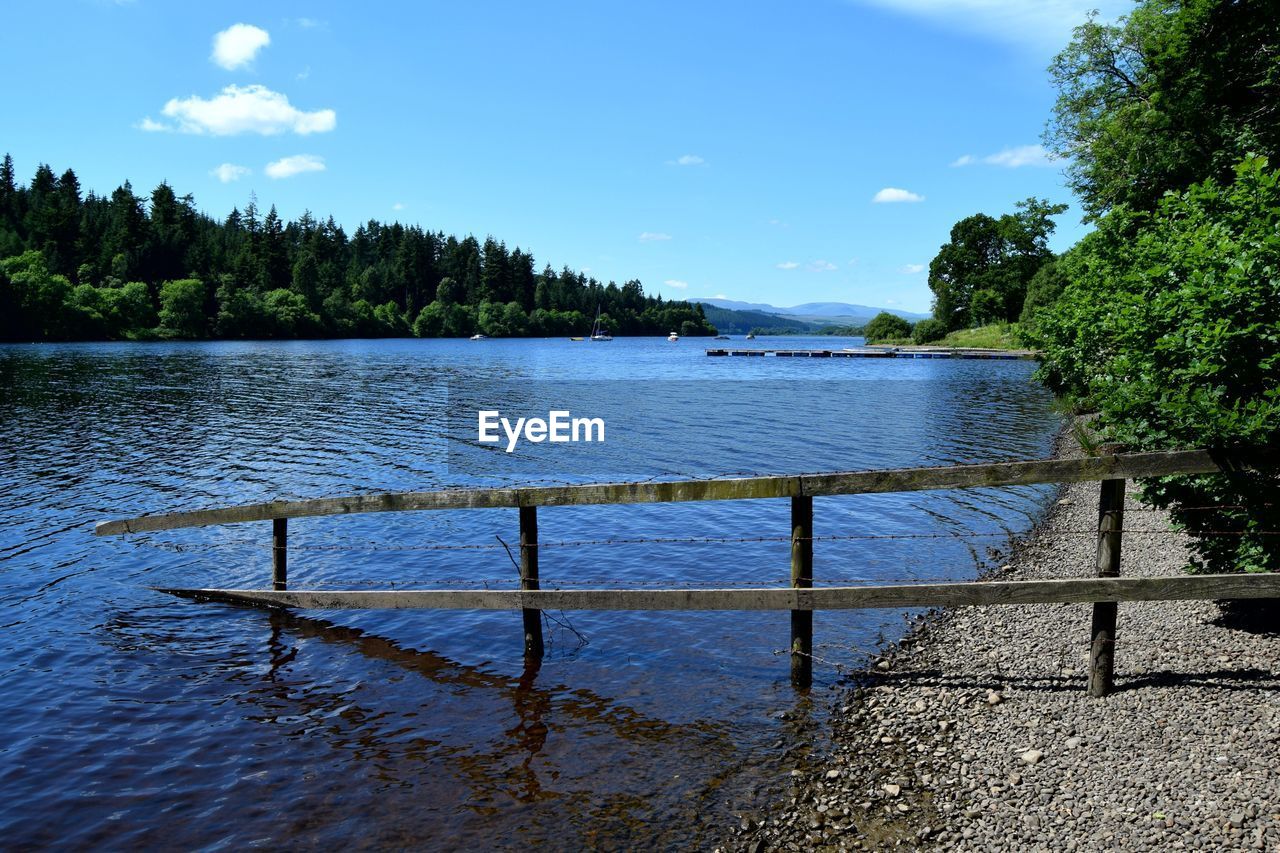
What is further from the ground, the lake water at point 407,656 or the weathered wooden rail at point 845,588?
the weathered wooden rail at point 845,588

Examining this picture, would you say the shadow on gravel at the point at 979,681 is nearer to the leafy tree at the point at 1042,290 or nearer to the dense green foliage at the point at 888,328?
the leafy tree at the point at 1042,290

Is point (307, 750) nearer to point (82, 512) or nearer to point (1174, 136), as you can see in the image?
point (82, 512)

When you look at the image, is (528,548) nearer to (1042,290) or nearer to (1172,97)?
(1172,97)

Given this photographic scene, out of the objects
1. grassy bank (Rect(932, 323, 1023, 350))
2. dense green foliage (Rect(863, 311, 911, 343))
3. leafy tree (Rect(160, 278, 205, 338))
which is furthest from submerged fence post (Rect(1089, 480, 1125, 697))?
leafy tree (Rect(160, 278, 205, 338))

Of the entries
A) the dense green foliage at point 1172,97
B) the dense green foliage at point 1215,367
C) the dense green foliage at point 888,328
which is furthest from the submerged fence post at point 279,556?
the dense green foliage at point 888,328

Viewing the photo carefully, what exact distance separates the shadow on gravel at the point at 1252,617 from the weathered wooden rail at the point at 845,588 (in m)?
2.27

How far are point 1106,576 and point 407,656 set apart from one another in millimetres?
9769

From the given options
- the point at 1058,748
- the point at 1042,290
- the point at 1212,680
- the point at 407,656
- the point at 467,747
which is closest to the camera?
the point at 1058,748

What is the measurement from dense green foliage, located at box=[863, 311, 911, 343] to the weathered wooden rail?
16534 cm

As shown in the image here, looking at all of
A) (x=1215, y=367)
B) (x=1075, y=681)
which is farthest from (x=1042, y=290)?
(x=1075, y=681)

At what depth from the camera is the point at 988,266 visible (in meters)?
139

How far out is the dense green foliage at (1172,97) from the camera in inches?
1141

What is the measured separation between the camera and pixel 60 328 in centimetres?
13138

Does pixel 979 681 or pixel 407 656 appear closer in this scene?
pixel 979 681
